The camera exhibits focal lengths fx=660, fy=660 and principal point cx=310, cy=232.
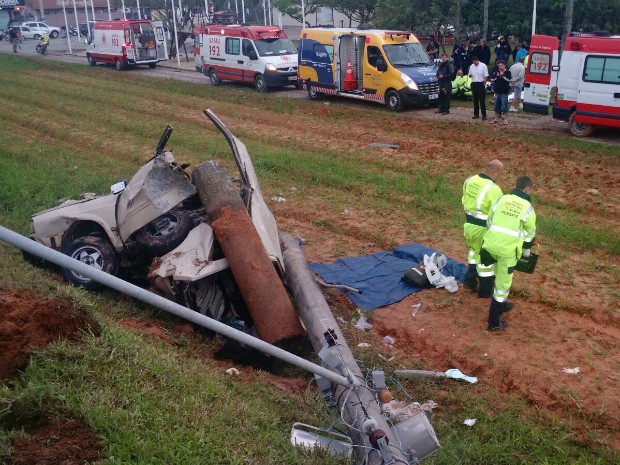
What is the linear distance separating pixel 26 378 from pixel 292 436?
6.64 ft

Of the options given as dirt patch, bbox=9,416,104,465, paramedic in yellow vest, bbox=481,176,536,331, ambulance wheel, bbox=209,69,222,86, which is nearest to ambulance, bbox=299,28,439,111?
ambulance wheel, bbox=209,69,222,86

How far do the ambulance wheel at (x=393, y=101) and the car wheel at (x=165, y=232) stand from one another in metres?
13.3

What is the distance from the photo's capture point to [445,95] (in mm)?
19516

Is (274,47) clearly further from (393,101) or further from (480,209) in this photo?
(480,209)

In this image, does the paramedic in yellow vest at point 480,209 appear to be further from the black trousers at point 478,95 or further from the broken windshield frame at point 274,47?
the broken windshield frame at point 274,47

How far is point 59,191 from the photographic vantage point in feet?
39.2

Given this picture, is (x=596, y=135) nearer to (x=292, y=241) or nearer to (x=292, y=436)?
(x=292, y=241)

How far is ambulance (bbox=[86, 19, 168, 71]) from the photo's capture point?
3350 cm

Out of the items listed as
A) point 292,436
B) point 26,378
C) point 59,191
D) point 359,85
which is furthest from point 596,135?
point 26,378

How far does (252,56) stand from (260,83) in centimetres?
107

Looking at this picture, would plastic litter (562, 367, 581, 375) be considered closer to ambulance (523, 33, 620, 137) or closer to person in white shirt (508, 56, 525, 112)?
ambulance (523, 33, 620, 137)

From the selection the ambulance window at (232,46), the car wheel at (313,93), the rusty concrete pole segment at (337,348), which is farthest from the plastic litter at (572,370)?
the ambulance window at (232,46)

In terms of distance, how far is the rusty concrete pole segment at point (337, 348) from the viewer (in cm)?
493

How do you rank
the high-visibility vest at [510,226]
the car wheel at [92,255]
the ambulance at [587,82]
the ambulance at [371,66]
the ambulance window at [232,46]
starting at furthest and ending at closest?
the ambulance window at [232,46], the ambulance at [371,66], the ambulance at [587,82], the car wheel at [92,255], the high-visibility vest at [510,226]
